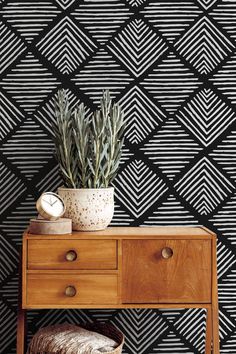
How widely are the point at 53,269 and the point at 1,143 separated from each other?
0.64 metres

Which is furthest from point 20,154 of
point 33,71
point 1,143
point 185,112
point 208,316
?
point 208,316

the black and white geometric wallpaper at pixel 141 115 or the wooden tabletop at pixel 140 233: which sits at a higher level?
the black and white geometric wallpaper at pixel 141 115

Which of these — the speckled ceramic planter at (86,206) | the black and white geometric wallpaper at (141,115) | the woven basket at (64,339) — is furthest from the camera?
the black and white geometric wallpaper at (141,115)

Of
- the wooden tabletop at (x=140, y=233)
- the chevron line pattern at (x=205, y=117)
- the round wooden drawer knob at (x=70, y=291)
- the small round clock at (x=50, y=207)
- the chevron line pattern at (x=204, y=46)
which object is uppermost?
the chevron line pattern at (x=204, y=46)

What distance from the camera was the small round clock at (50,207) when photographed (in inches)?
82.6

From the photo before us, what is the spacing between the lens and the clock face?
2.10 metres

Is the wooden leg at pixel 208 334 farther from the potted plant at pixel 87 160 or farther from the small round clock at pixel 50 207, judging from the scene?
the small round clock at pixel 50 207

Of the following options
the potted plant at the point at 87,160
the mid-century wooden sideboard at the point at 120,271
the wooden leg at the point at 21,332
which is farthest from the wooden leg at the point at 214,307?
the wooden leg at the point at 21,332

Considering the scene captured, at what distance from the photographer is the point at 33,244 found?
2.09 meters

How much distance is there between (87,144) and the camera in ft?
7.21

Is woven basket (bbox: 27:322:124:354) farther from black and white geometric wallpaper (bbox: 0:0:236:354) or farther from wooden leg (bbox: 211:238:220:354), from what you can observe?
wooden leg (bbox: 211:238:220:354)

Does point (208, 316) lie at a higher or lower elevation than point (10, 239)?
lower

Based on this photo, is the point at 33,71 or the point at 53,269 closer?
the point at 53,269

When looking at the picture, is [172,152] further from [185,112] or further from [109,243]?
[109,243]
